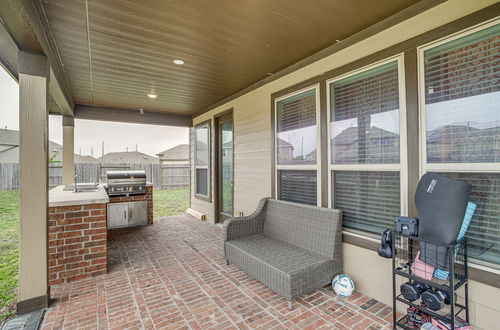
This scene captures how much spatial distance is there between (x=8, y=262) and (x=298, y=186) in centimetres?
420

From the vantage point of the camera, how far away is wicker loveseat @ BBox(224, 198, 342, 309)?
2.37 m

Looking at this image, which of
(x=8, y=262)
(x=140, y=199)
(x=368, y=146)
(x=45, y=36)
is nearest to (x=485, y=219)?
(x=368, y=146)

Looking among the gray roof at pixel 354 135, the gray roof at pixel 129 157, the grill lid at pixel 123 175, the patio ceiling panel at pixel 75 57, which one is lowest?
the grill lid at pixel 123 175

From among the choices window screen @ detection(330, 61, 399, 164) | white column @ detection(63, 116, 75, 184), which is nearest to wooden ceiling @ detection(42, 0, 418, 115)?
window screen @ detection(330, 61, 399, 164)

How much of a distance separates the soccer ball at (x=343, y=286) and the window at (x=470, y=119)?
1.11 m

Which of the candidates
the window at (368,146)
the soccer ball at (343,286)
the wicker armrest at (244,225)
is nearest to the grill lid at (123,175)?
the wicker armrest at (244,225)

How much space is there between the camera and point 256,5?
209cm

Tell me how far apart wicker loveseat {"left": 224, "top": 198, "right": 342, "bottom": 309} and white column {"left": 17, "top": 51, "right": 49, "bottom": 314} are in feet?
6.47

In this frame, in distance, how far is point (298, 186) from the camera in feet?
11.3

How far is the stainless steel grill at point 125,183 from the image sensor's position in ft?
17.0

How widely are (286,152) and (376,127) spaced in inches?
55.5

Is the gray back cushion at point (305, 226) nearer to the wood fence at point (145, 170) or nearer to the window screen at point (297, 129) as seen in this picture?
the window screen at point (297, 129)

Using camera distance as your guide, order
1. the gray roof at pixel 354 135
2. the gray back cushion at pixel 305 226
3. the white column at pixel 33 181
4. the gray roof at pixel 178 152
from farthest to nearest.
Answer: the gray roof at pixel 178 152, the gray back cushion at pixel 305 226, the gray roof at pixel 354 135, the white column at pixel 33 181

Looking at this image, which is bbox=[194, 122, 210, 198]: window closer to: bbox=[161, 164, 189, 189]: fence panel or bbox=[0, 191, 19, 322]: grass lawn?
bbox=[0, 191, 19, 322]: grass lawn
